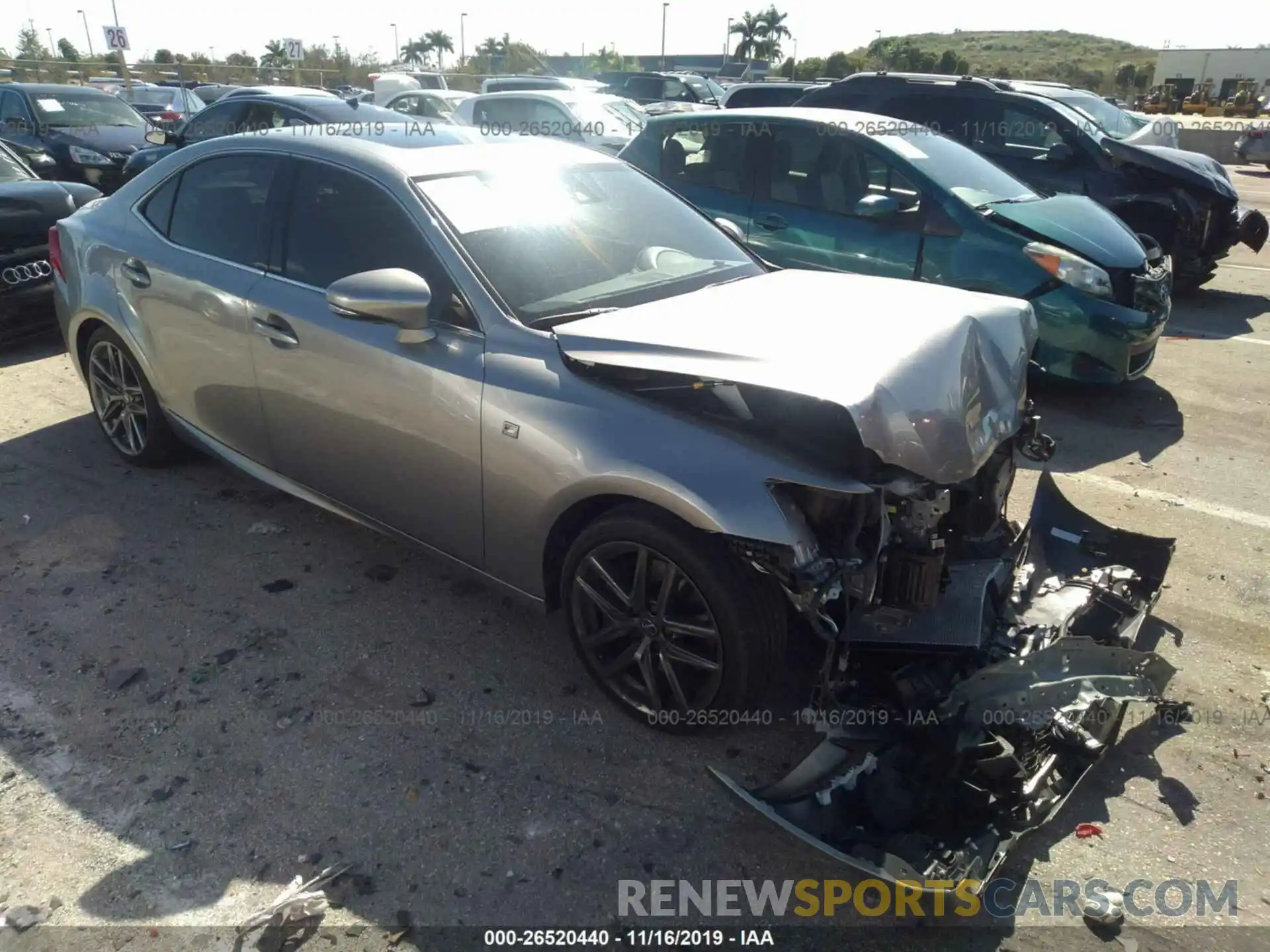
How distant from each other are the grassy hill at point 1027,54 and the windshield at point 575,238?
2205 inches

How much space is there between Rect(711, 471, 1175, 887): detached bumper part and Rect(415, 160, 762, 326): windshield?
1536 millimetres

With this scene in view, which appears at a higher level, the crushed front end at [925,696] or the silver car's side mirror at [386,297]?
the silver car's side mirror at [386,297]

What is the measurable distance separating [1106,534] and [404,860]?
2.80 meters

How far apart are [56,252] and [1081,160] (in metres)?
8.28

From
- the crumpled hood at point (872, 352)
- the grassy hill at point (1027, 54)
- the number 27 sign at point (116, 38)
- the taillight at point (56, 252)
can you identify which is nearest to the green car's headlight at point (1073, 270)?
the crumpled hood at point (872, 352)

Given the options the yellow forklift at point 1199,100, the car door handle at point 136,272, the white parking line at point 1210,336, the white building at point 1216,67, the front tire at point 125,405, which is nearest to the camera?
the car door handle at point 136,272

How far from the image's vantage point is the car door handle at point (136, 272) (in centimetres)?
418

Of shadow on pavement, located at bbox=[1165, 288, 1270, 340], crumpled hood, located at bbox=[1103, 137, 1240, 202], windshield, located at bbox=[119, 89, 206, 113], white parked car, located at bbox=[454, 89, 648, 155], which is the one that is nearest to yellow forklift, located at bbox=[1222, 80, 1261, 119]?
white parked car, located at bbox=[454, 89, 648, 155]

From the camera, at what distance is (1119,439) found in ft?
18.3

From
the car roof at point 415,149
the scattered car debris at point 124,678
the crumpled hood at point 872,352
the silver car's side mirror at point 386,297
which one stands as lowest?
the scattered car debris at point 124,678

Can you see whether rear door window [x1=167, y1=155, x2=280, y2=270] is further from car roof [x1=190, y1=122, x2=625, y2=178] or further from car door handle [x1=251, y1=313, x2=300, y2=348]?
car door handle [x1=251, y1=313, x2=300, y2=348]

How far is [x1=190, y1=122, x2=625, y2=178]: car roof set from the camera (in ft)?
11.4

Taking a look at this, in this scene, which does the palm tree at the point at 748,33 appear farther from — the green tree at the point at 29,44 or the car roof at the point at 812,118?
the car roof at the point at 812,118

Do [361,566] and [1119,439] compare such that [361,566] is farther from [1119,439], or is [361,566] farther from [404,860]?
[1119,439]
